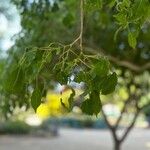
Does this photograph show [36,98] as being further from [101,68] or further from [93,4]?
[93,4]

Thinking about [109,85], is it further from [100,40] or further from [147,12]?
[100,40]

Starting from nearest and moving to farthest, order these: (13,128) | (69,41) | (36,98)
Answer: (36,98) < (69,41) < (13,128)

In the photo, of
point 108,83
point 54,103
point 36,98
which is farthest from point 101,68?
point 54,103

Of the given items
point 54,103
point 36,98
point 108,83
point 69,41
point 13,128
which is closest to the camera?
point 108,83

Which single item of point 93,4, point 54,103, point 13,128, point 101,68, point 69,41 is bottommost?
point 101,68

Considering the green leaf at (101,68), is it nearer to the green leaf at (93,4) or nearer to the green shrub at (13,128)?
the green leaf at (93,4)

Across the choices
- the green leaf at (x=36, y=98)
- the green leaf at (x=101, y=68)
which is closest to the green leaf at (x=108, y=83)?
the green leaf at (x=101, y=68)

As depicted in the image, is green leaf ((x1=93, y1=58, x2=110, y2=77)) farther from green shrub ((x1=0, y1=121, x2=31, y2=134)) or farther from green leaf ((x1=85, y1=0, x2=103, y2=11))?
green shrub ((x1=0, y1=121, x2=31, y2=134))
